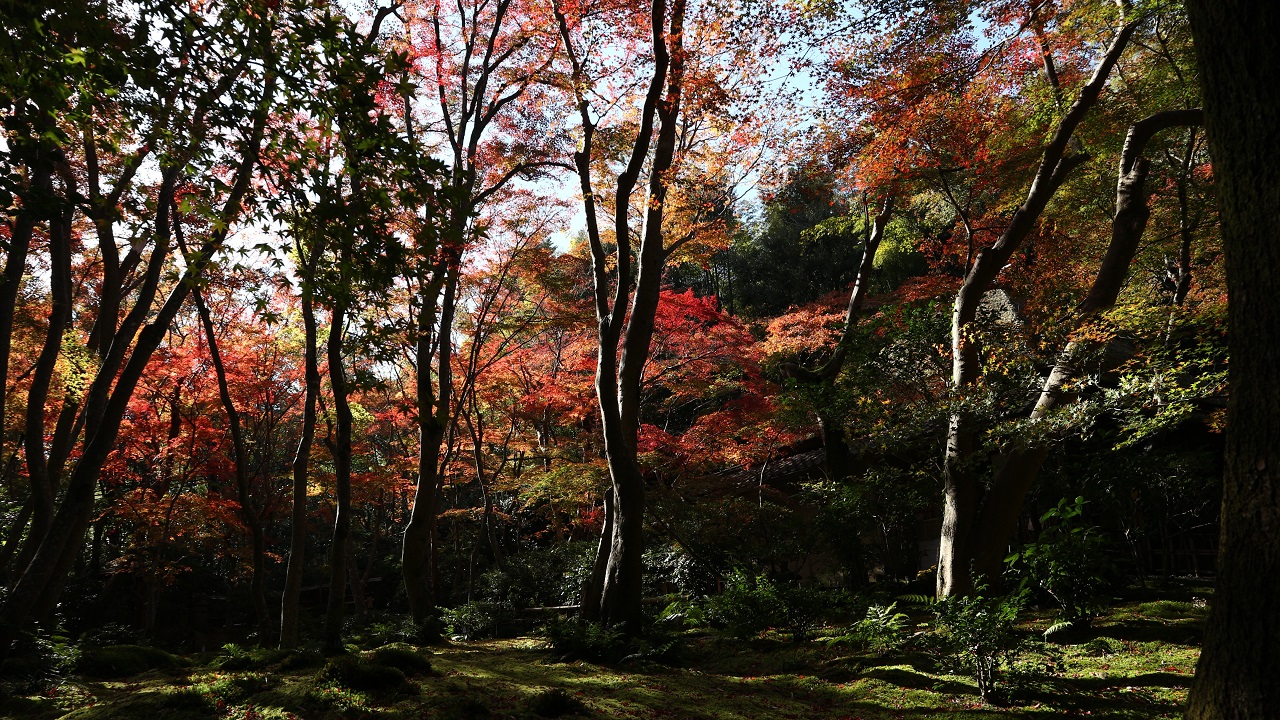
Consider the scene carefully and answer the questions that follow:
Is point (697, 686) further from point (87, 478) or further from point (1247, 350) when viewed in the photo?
point (87, 478)

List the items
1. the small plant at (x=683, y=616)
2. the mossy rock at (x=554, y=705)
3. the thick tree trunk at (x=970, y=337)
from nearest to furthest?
the mossy rock at (x=554, y=705) → the thick tree trunk at (x=970, y=337) → the small plant at (x=683, y=616)

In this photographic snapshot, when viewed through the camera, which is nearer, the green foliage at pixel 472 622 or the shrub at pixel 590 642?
the shrub at pixel 590 642

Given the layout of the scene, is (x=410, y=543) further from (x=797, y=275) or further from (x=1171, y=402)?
(x=797, y=275)

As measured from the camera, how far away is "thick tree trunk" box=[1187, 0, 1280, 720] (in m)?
2.47

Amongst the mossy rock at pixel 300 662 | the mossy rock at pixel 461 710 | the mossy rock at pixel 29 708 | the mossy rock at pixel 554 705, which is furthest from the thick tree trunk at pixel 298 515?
the mossy rock at pixel 554 705

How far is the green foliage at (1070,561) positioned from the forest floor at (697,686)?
381mm

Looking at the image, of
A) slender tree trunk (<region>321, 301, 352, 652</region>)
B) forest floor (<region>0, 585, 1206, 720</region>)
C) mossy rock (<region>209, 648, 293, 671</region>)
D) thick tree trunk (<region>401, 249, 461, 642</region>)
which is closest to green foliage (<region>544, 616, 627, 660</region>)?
forest floor (<region>0, 585, 1206, 720</region>)

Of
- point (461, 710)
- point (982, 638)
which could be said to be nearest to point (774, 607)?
point (982, 638)

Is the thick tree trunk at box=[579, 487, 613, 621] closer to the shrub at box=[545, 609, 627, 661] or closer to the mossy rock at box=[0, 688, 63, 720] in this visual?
the shrub at box=[545, 609, 627, 661]

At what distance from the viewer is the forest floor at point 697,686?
4.63m

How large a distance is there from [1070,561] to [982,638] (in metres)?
1.99

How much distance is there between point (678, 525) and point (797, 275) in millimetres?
15508

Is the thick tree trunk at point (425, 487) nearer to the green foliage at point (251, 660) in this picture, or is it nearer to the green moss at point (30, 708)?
the green foliage at point (251, 660)

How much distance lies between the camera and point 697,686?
6418 millimetres
